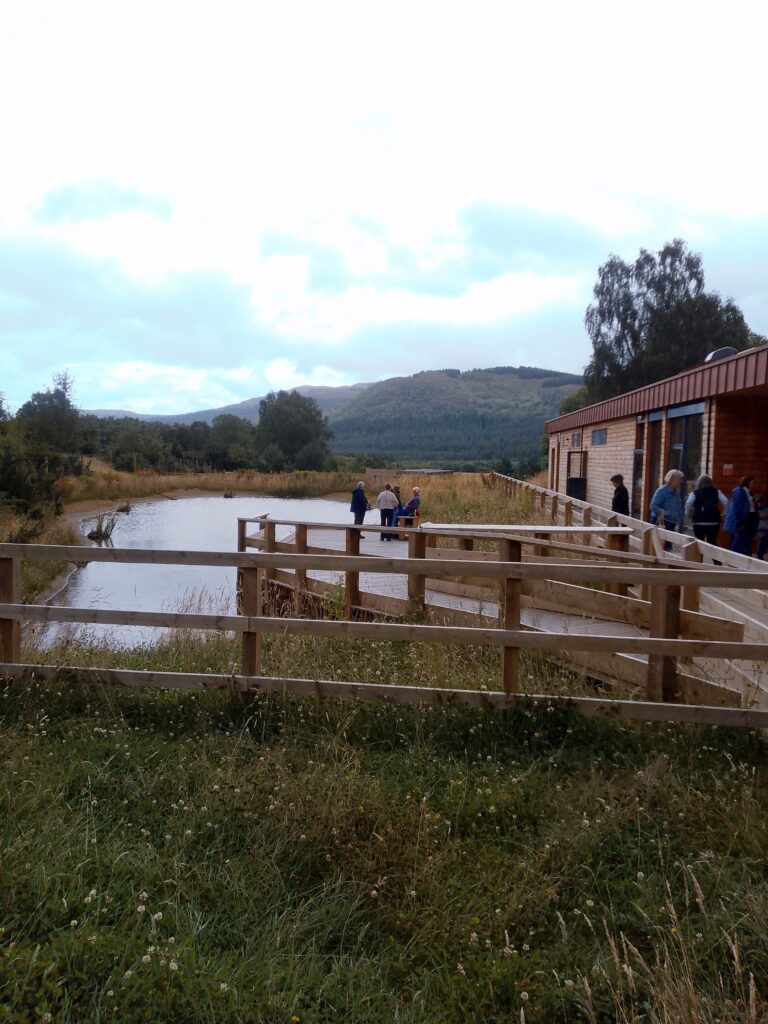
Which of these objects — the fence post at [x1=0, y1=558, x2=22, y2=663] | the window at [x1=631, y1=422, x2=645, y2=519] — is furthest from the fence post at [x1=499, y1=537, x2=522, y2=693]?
the window at [x1=631, y1=422, x2=645, y2=519]

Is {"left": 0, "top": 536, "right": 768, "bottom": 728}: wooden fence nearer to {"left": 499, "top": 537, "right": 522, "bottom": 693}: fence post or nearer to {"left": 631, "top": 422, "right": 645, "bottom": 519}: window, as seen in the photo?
{"left": 499, "top": 537, "right": 522, "bottom": 693}: fence post

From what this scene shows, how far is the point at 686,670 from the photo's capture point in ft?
20.0

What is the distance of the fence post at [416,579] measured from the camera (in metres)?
8.35

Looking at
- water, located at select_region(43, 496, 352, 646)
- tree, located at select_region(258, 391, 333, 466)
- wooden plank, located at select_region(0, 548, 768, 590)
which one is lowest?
water, located at select_region(43, 496, 352, 646)

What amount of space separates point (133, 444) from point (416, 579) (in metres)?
69.9

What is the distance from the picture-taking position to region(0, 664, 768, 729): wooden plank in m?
4.80

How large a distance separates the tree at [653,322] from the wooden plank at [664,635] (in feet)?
184

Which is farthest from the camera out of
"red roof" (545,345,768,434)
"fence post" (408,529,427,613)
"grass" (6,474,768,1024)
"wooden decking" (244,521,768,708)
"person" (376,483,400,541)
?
"person" (376,483,400,541)

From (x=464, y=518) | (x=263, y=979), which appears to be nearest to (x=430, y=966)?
(x=263, y=979)

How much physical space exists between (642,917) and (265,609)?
8.46 meters

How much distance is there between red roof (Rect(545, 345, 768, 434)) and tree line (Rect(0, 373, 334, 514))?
662 inches

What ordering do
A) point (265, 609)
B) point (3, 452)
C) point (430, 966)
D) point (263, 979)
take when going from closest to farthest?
1. point (263, 979)
2. point (430, 966)
3. point (265, 609)
4. point (3, 452)

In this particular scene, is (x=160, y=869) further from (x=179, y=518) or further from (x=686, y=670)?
(x=179, y=518)

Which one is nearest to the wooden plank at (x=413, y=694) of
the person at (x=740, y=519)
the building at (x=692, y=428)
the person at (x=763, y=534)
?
the person at (x=740, y=519)
